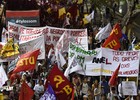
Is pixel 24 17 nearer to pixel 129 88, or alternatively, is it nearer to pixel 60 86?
pixel 129 88

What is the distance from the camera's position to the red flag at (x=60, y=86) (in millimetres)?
14000

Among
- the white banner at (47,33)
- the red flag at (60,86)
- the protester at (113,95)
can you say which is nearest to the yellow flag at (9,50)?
the white banner at (47,33)

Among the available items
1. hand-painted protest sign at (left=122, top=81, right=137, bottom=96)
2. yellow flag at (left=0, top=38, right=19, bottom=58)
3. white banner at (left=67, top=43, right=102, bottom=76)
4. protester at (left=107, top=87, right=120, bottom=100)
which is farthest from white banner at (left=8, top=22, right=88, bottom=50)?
hand-painted protest sign at (left=122, top=81, right=137, bottom=96)

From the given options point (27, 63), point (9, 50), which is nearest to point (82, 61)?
point (27, 63)

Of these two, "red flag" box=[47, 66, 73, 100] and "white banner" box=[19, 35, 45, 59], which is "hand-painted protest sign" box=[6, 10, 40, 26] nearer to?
"white banner" box=[19, 35, 45, 59]

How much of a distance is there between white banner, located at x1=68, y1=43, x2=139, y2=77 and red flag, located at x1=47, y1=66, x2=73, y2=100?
3720mm

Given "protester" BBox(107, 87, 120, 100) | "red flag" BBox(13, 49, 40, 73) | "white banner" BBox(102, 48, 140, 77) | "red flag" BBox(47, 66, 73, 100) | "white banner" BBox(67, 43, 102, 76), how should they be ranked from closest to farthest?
"red flag" BBox(47, 66, 73, 100), "red flag" BBox(13, 49, 40, 73), "protester" BBox(107, 87, 120, 100), "white banner" BBox(102, 48, 140, 77), "white banner" BBox(67, 43, 102, 76)

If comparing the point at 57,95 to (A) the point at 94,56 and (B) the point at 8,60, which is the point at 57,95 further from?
(B) the point at 8,60

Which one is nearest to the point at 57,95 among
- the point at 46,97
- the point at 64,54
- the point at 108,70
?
the point at 46,97

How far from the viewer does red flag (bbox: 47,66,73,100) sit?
45.9 ft

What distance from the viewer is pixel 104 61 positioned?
1819 centimetres

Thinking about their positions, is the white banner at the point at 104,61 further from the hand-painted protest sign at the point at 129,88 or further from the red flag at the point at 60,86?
the red flag at the point at 60,86

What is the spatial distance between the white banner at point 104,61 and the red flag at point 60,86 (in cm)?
372

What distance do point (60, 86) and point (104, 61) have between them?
14.4 ft
